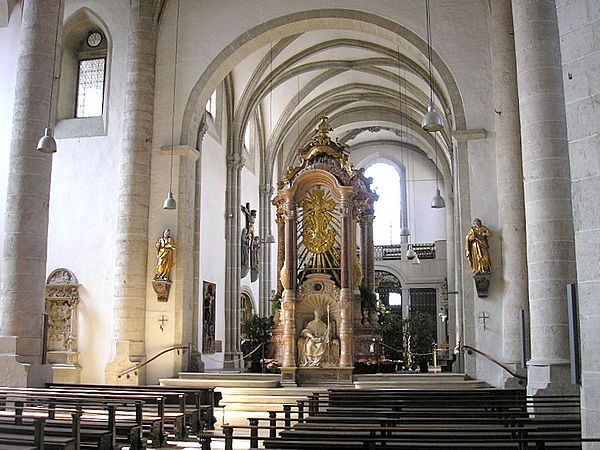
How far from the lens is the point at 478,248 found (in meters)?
15.0

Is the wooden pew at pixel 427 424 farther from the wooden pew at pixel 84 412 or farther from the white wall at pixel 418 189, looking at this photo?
the white wall at pixel 418 189

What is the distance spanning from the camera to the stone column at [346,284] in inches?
675

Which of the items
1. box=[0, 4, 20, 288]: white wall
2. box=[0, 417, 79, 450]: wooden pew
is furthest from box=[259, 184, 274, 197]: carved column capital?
box=[0, 417, 79, 450]: wooden pew

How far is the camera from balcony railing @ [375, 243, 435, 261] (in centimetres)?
3481

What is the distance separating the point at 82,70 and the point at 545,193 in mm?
12916

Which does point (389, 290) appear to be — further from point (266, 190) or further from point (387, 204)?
point (266, 190)

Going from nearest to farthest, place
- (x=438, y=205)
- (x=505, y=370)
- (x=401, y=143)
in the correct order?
(x=505, y=370), (x=438, y=205), (x=401, y=143)

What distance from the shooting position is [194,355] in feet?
56.2

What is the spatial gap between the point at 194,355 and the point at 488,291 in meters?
6.73

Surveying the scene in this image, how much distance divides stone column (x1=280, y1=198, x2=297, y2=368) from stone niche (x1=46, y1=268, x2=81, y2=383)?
4.72 metres

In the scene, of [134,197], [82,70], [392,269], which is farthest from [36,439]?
[392,269]

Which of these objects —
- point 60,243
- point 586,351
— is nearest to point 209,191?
point 60,243

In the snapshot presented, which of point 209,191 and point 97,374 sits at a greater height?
point 209,191

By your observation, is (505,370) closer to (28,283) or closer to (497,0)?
(497,0)
